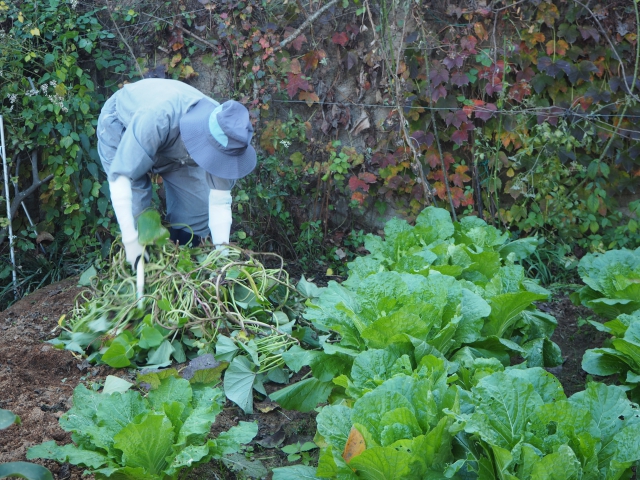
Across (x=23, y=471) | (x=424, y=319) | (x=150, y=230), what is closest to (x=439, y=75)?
(x=150, y=230)

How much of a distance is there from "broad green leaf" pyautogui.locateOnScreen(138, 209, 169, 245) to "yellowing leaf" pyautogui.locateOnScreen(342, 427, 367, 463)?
2.04 metres

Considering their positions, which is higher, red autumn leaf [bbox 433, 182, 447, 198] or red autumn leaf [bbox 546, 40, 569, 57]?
red autumn leaf [bbox 546, 40, 569, 57]

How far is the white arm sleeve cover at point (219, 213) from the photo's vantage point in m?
3.64

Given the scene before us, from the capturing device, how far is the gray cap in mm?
3240

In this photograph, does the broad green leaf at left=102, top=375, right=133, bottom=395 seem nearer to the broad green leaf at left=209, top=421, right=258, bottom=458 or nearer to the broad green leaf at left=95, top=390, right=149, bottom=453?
the broad green leaf at left=95, top=390, right=149, bottom=453

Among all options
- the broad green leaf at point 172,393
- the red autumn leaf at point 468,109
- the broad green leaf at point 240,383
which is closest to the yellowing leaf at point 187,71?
the red autumn leaf at point 468,109

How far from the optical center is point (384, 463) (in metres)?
1.60

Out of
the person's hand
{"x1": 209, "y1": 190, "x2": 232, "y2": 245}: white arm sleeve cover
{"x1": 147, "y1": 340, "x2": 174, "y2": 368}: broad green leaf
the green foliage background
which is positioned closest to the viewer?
{"x1": 147, "y1": 340, "x2": 174, "y2": 368}: broad green leaf

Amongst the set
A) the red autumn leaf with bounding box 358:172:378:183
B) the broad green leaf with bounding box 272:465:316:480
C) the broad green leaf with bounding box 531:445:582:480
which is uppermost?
the broad green leaf with bounding box 531:445:582:480

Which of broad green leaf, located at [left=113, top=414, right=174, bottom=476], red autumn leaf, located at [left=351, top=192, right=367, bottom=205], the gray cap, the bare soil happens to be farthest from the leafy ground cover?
red autumn leaf, located at [left=351, top=192, right=367, bottom=205]

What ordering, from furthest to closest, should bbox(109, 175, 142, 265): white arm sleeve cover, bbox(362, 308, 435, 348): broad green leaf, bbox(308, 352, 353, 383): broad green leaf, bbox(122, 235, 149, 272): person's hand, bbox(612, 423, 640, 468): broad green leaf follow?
bbox(122, 235, 149, 272): person's hand
bbox(109, 175, 142, 265): white arm sleeve cover
bbox(308, 352, 353, 383): broad green leaf
bbox(362, 308, 435, 348): broad green leaf
bbox(612, 423, 640, 468): broad green leaf

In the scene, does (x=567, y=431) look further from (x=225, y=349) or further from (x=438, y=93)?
(x=438, y=93)

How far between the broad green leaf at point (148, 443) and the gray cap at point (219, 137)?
1.67 metres

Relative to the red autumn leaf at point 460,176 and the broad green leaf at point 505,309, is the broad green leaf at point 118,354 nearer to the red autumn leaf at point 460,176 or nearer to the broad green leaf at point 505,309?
the broad green leaf at point 505,309
